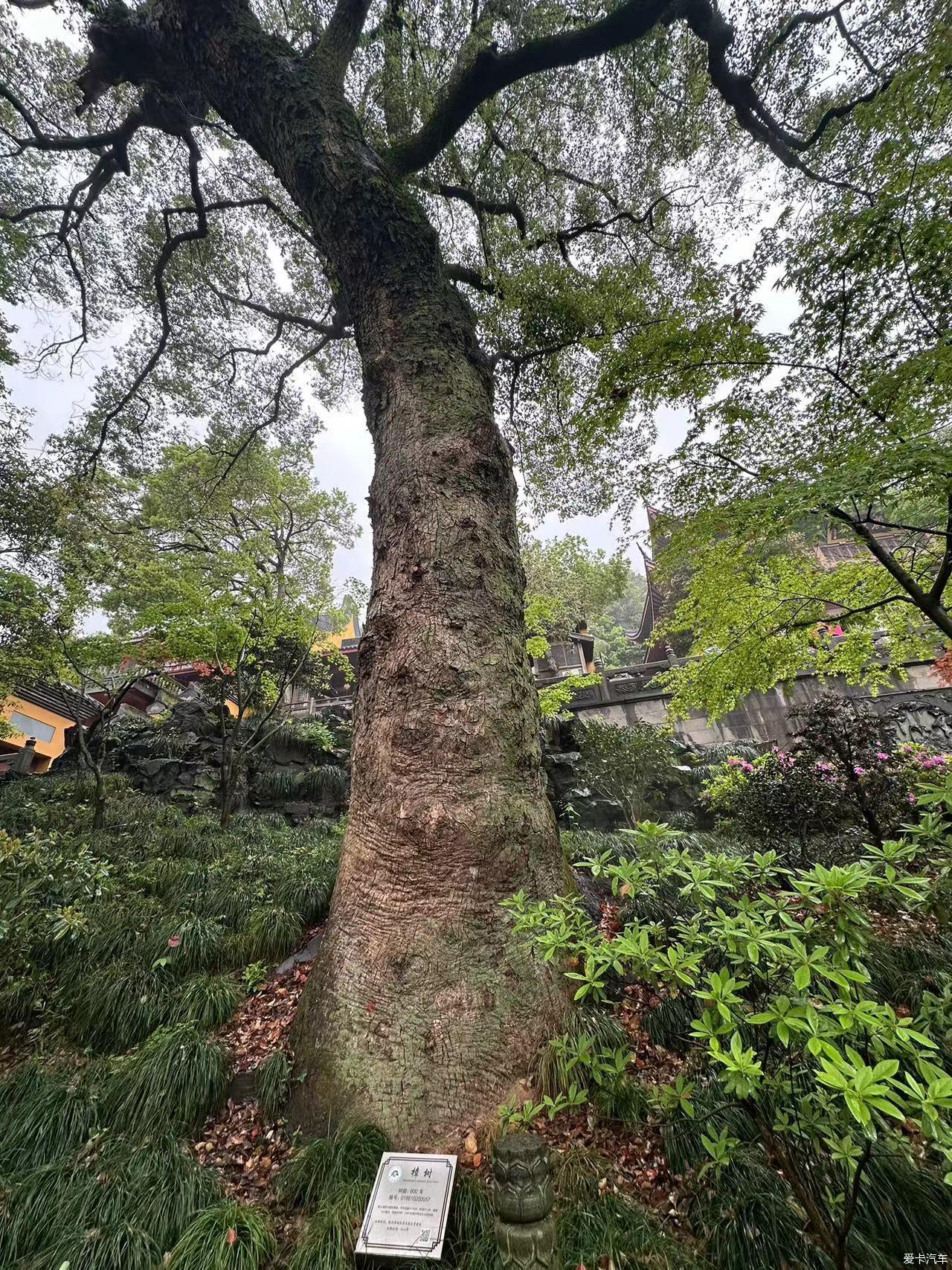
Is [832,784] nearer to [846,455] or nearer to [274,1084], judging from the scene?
[846,455]

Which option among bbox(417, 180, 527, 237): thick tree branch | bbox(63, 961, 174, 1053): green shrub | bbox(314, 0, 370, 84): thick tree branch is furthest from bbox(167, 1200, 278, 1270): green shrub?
bbox(417, 180, 527, 237): thick tree branch

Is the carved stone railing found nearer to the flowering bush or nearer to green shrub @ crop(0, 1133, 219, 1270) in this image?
green shrub @ crop(0, 1133, 219, 1270)

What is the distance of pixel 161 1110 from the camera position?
1.71 m

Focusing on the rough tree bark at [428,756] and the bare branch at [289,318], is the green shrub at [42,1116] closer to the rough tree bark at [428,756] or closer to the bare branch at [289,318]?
the rough tree bark at [428,756]

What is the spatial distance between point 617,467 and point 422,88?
5.03 m

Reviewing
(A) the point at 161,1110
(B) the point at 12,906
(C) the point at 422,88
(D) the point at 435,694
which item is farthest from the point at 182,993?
(C) the point at 422,88

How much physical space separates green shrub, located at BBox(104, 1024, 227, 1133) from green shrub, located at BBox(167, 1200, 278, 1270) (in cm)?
48

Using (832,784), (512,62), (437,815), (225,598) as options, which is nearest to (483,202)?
(512,62)

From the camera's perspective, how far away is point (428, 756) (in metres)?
1.85

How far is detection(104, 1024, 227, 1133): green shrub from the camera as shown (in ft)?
5.62

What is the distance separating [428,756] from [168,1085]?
159 cm

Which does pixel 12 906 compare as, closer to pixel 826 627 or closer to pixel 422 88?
pixel 826 627

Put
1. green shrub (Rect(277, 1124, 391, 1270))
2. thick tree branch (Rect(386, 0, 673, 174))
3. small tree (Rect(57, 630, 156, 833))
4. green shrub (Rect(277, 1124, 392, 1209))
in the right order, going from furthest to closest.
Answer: small tree (Rect(57, 630, 156, 833))
thick tree branch (Rect(386, 0, 673, 174))
green shrub (Rect(277, 1124, 392, 1209))
green shrub (Rect(277, 1124, 391, 1270))

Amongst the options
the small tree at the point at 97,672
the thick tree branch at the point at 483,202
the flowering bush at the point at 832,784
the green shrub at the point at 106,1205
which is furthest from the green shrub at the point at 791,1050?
the thick tree branch at the point at 483,202
